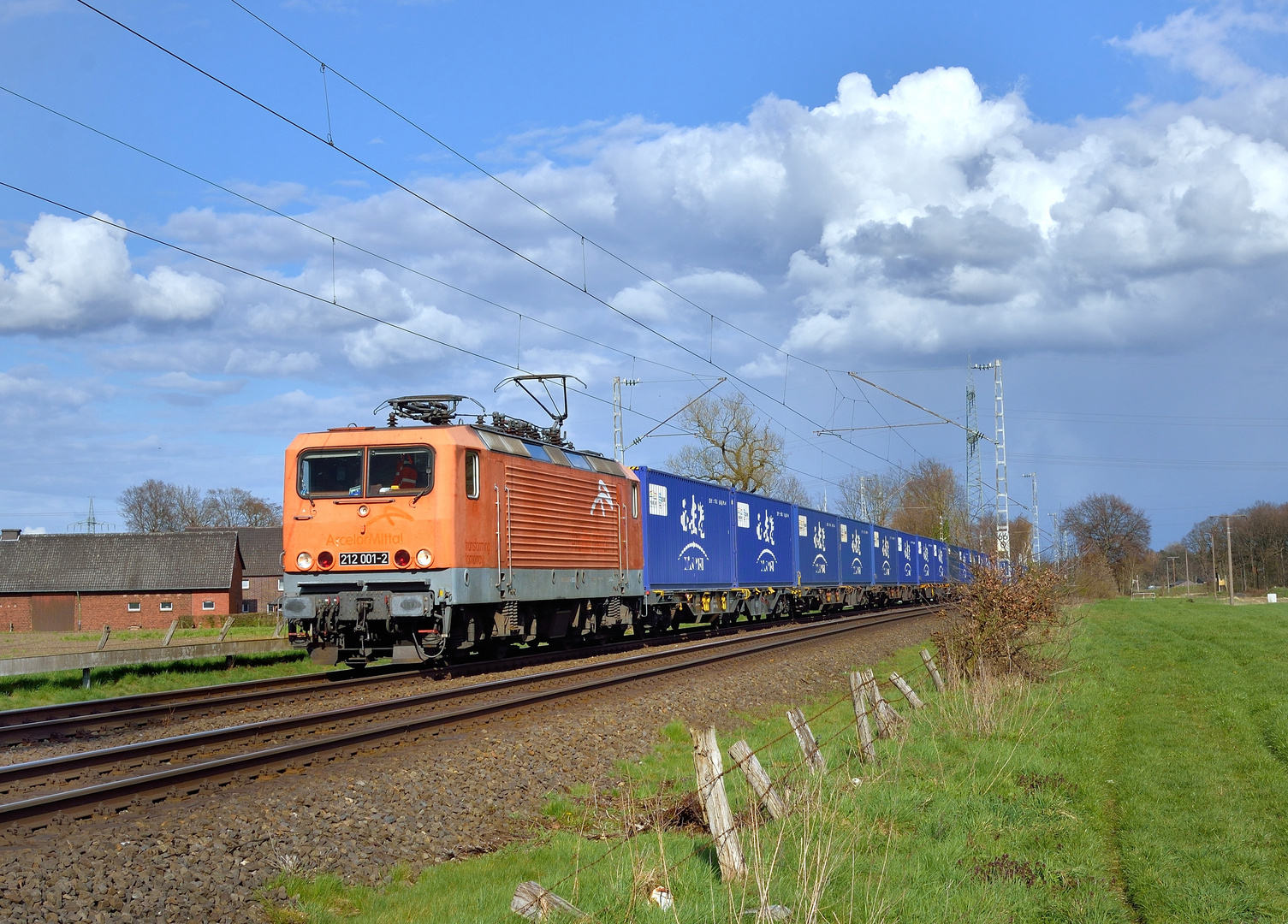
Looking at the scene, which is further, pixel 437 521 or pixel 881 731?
pixel 437 521

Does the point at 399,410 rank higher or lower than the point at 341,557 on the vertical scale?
higher

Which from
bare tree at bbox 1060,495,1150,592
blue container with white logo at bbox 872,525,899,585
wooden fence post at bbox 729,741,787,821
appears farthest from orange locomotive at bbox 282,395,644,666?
bare tree at bbox 1060,495,1150,592

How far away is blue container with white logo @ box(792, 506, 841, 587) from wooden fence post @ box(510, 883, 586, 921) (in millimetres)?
28399

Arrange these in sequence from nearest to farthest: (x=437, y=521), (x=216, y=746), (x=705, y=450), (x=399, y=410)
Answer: (x=216, y=746)
(x=437, y=521)
(x=399, y=410)
(x=705, y=450)

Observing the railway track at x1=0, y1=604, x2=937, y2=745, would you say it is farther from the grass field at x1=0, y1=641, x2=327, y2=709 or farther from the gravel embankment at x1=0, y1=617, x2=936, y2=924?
the gravel embankment at x1=0, y1=617, x2=936, y2=924

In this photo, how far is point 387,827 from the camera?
7.55 metres

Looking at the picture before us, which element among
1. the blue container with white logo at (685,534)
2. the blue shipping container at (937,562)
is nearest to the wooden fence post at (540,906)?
the blue container with white logo at (685,534)

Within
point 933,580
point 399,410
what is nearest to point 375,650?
point 399,410

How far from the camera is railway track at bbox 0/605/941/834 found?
7543 millimetres

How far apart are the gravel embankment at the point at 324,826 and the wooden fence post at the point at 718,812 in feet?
7.61

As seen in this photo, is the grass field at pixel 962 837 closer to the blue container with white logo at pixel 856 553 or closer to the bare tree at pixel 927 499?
the blue container with white logo at pixel 856 553

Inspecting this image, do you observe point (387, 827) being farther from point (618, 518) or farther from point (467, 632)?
point (618, 518)

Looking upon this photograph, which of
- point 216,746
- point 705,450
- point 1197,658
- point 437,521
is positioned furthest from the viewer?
point 705,450

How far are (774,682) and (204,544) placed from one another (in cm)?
5652
